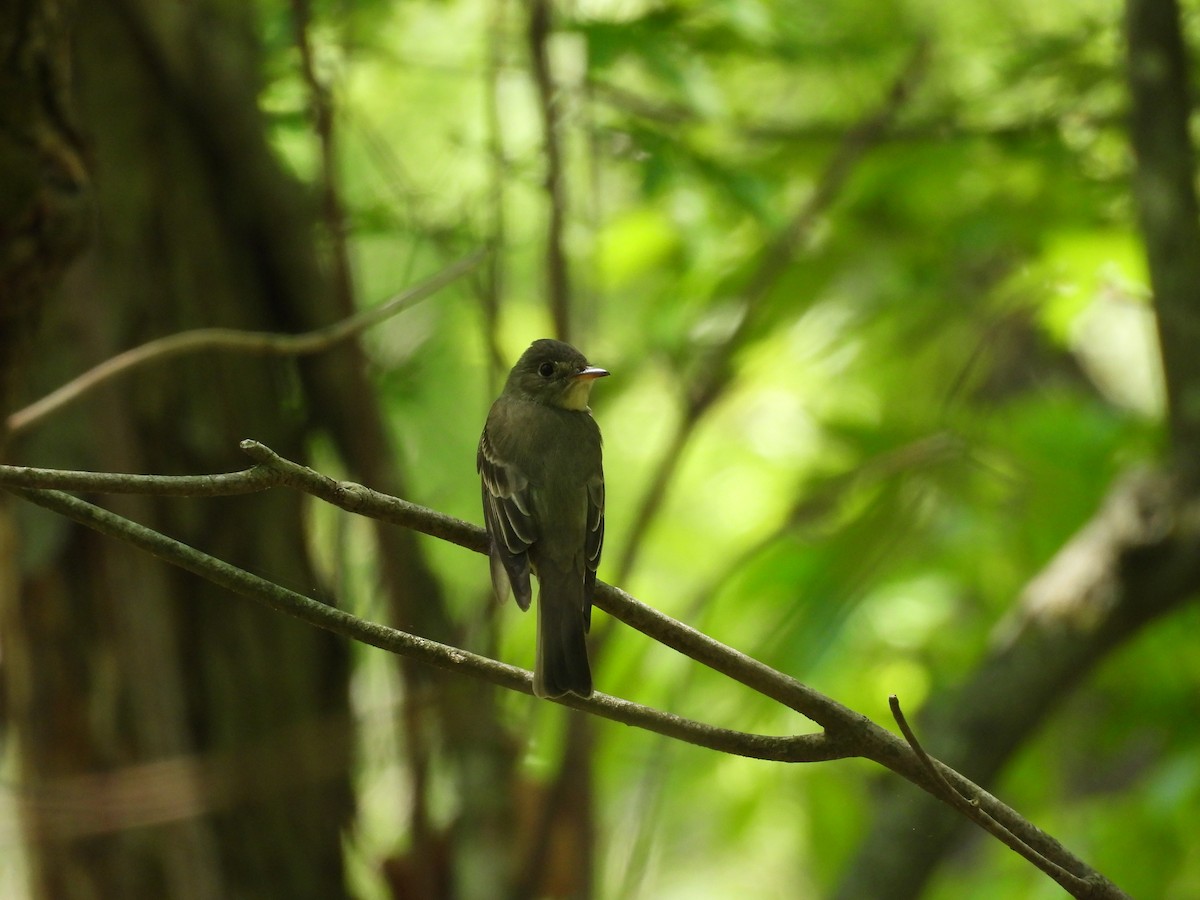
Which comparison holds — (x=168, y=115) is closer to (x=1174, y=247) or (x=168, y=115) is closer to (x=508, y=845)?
(x=508, y=845)

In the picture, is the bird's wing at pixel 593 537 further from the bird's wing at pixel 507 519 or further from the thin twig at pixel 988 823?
the thin twig at pixel 988 823

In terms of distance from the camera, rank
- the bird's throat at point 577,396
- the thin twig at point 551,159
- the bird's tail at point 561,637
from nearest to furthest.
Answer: the bird's tail at point 561,637
the bird's throat at point 577,396
the thin twig at point 551,159

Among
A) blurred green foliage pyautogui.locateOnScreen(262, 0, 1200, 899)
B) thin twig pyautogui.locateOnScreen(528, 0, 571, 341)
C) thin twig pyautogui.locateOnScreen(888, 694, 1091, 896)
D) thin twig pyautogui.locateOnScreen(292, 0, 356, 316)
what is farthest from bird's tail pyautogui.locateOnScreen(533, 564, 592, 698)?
thin twig pyautogui.locateOnScreen(292, 0, 356, 316)

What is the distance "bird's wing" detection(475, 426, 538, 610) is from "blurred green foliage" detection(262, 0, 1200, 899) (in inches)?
38.7

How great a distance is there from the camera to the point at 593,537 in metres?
2.95

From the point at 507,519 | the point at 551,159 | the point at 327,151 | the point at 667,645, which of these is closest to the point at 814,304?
the point at 551,159

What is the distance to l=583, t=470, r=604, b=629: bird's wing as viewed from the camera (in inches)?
103

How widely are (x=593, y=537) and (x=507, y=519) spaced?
0.67ft

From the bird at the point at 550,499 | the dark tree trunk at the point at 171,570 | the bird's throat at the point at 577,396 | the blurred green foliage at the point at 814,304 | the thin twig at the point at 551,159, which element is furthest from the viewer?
the blurred green foliage at the point at 814,304

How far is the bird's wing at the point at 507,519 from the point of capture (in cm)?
272

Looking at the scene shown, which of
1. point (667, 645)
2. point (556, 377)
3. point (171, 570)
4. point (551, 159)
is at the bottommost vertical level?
point (171, 570)

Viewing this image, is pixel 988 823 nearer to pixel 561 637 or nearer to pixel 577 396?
pixel 561 637

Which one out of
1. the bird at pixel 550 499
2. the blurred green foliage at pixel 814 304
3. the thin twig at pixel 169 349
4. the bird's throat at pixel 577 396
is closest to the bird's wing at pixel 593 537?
the bird at pixel 550 499

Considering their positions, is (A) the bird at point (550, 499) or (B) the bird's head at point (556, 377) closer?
(A) the bird at point (550, 499)
